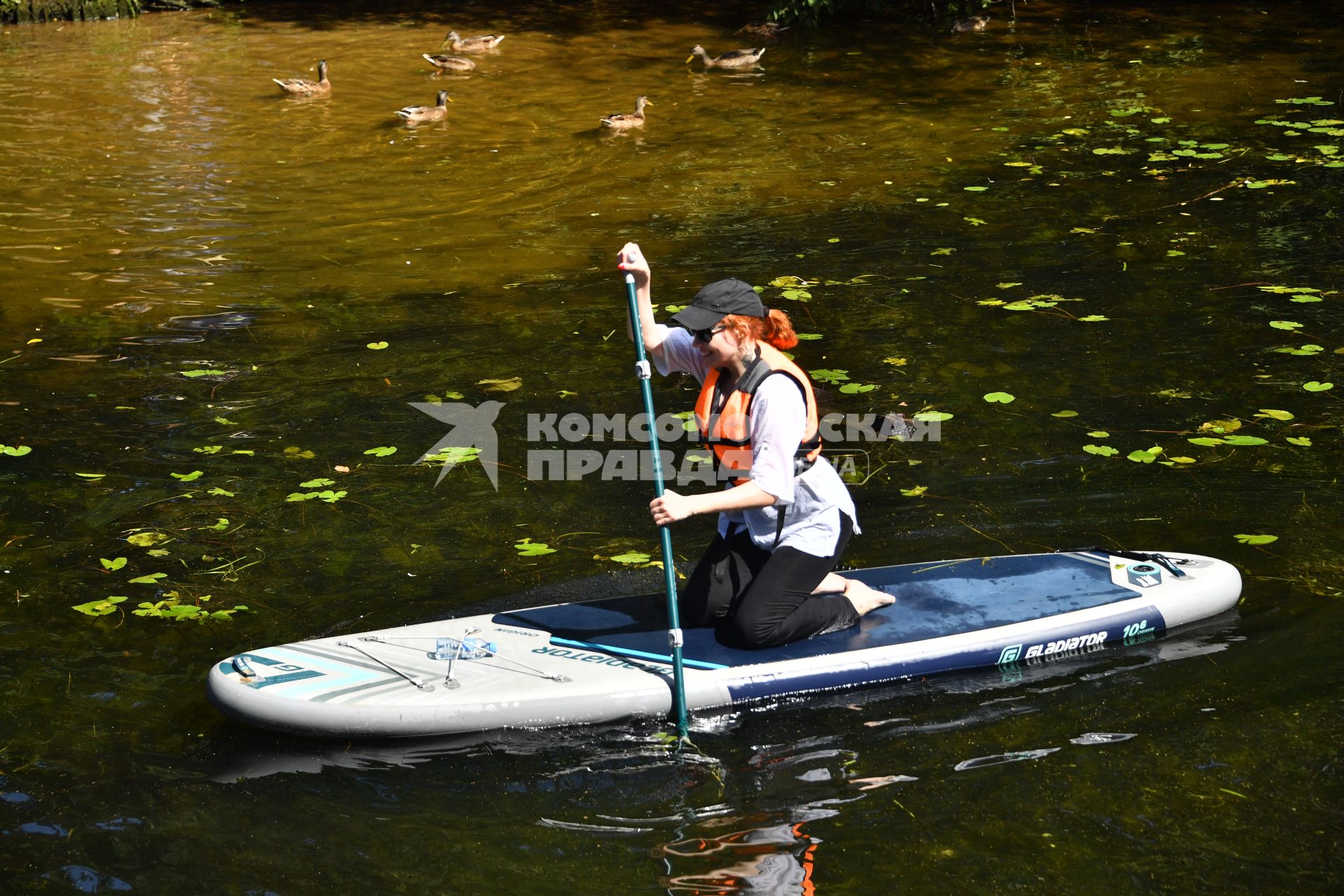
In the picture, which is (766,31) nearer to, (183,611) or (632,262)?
(632,262)

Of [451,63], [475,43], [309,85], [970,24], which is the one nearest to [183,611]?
[309,85]

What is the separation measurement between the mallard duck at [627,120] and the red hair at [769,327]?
322 inches

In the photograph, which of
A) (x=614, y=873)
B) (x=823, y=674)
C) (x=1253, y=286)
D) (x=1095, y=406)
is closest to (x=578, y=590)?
(x=823, y=674)

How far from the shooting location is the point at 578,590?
4.95 m

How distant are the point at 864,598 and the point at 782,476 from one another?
0.78 meters

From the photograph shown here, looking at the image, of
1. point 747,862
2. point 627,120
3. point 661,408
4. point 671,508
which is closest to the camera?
point 747,862

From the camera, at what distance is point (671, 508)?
3887mm

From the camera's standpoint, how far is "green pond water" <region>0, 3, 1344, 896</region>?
3623mm

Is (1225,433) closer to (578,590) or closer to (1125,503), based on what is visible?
(1125,503)

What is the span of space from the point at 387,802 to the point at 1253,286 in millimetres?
6011

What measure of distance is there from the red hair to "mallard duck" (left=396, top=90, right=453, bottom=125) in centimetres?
909

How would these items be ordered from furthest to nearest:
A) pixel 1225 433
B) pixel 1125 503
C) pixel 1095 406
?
1. pixel 1095 406
2. pixel 1225 433
3. pixel 1125 503

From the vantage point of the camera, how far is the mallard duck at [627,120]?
1192cm

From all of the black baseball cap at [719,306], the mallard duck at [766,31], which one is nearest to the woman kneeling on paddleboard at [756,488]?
the black baseball cap at [719,306]
